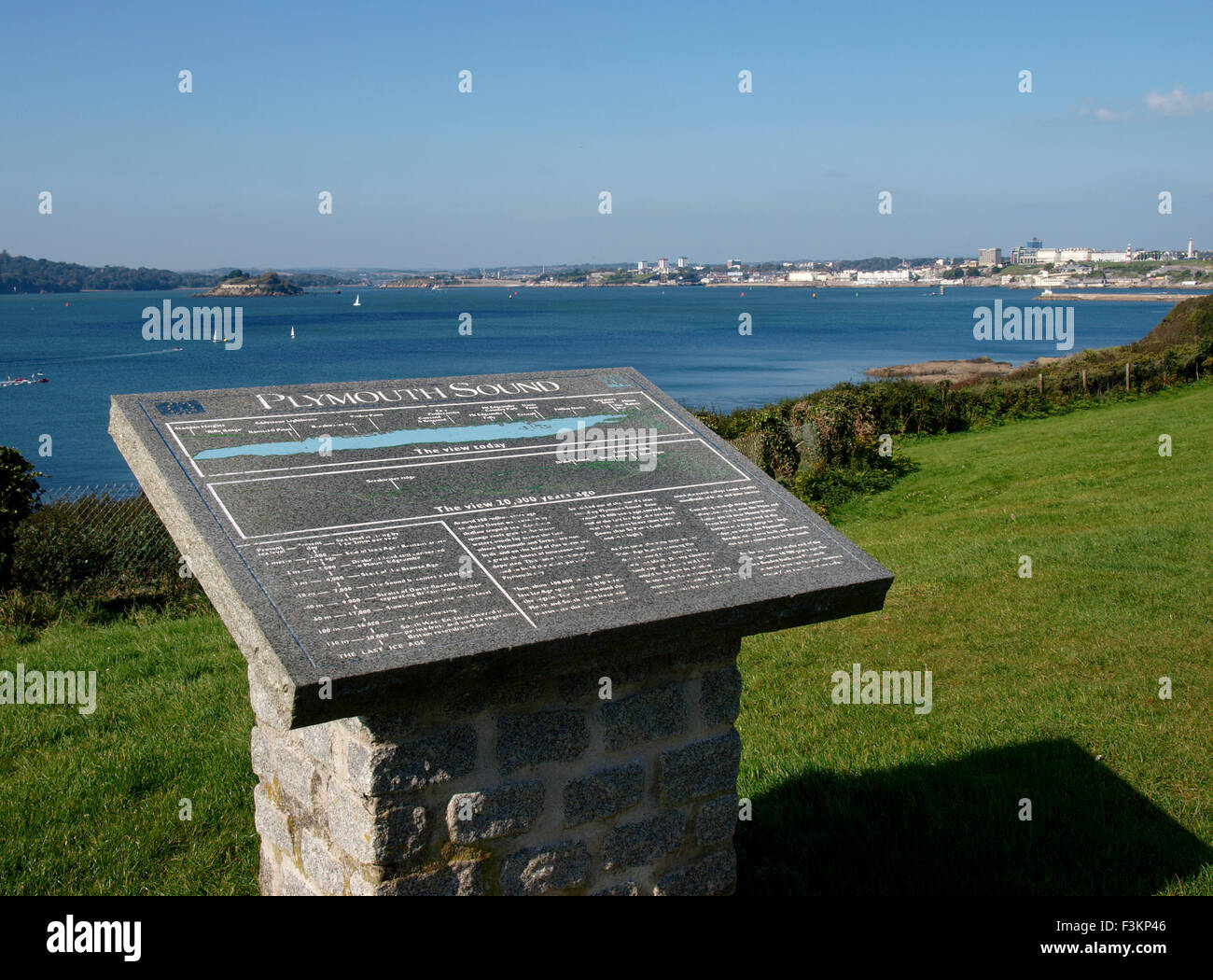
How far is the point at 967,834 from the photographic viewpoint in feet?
14.7

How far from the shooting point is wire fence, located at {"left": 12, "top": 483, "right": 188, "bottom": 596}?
9.27 metres

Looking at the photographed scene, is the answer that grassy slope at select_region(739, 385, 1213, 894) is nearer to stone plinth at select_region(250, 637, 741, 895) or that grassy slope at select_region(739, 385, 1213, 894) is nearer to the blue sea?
stone plinth at select_region(250, 637, 741, 895)

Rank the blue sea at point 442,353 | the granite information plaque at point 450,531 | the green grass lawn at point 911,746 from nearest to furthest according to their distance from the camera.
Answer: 1. the granite information plaque at point 450,531
2. the green grass lawn at point 911,746
3. the blue sea at point 442,353

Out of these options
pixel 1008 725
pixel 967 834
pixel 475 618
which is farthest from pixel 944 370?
pixel 475 618

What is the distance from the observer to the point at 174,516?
3.22m

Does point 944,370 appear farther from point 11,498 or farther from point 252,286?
point 252,286

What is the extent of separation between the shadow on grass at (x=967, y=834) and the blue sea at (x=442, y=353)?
73.2 feet

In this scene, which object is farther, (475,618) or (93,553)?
(93,553)

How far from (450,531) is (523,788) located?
0.89 meters

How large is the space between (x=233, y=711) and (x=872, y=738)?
382cm

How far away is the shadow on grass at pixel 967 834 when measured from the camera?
412 cm

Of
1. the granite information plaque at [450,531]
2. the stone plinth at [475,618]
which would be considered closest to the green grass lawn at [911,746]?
the stone plinth at [475,618]

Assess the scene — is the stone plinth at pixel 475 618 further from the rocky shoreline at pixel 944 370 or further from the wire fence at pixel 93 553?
the rocky shoreline at pixel 944 370

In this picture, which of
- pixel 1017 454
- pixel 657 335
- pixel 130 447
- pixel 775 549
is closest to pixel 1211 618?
pixel 775 549
